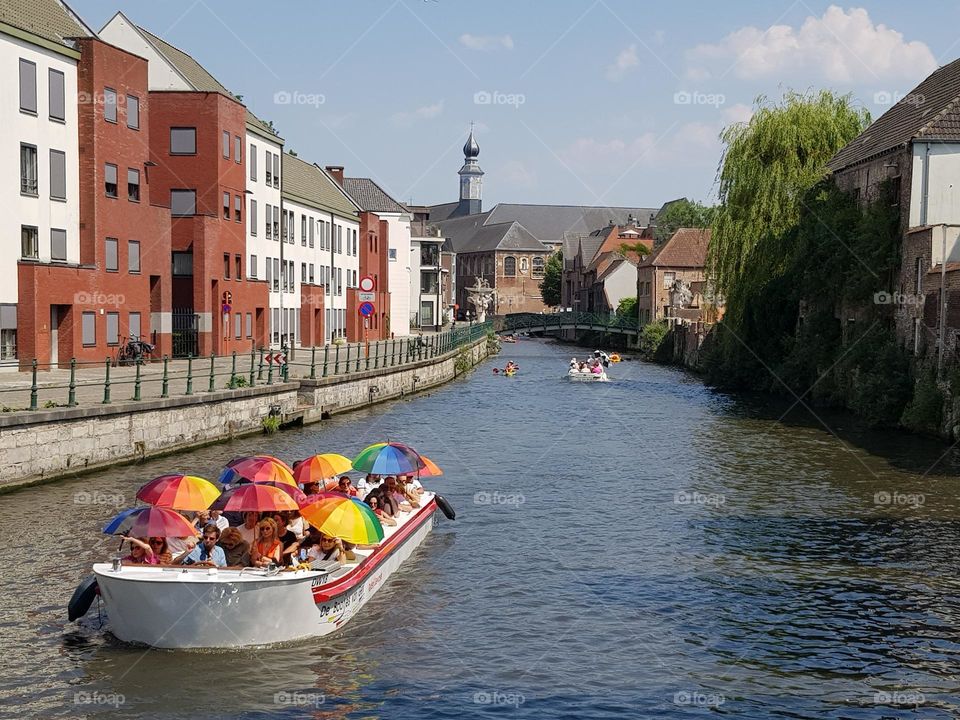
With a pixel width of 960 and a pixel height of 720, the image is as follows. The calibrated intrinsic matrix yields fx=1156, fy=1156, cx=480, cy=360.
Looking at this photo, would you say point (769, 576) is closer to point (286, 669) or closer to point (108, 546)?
point (286, 669)

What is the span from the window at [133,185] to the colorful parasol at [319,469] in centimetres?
2620

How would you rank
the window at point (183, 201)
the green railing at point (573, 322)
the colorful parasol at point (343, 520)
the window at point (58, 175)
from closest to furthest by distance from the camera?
the colorful parasol at point (343, 520) < the window at point (58, 175) < the window at point (183, 201) < the green railing at point (573, 322)

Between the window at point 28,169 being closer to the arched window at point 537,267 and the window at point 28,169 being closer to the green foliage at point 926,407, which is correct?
the green foliage at point 926,407

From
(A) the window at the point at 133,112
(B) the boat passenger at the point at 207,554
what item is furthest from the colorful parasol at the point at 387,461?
(A) the window at the point at 133,112

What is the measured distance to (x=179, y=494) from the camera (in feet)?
51.5

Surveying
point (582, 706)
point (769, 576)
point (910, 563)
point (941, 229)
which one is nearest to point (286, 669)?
point (582, 706)

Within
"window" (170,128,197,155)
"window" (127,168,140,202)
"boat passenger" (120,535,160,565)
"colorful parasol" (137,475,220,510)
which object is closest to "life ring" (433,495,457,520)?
"colorful parasol" (137,475,220,510)

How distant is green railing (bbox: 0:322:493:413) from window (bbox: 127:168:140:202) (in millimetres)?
6155

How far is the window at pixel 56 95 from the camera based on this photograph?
37625mm

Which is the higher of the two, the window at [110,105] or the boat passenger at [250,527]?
the window at [110,105]

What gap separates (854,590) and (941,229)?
2108 centimetres

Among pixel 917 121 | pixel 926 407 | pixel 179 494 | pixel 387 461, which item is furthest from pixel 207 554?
pixel 917 121

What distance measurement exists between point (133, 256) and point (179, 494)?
28.8 meters

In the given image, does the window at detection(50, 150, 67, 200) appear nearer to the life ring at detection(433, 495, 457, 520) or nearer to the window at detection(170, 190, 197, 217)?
the window at detection(170, 190, 197, 217)
